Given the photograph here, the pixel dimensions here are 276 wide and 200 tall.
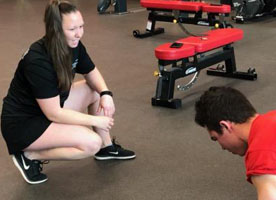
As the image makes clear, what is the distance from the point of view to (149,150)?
108 inches

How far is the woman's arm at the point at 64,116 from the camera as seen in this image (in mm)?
2111

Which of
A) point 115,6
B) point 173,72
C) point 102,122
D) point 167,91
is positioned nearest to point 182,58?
point 173,72

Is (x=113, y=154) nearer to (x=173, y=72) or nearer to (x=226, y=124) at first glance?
(x=173, y=72)

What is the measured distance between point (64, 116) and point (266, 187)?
1188 millimetres

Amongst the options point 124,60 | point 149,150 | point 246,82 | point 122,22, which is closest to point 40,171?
point 149,150

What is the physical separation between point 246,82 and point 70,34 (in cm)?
236

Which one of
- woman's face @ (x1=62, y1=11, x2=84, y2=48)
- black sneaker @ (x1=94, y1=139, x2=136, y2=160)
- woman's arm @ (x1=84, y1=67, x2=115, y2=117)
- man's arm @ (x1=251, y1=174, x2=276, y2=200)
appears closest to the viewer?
man's arm @ (x1=251, y1=174, x2=276, y2=200)

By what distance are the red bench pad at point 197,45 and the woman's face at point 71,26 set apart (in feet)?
4.40

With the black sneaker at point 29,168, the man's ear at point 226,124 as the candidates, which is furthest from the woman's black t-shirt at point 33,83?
the man's ear at point 226,124

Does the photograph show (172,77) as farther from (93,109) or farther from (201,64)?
(93,109)

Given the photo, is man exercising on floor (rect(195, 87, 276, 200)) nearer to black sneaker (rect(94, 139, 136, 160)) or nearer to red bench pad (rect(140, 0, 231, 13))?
black sneaker (rect(94, 139, 136, 160))

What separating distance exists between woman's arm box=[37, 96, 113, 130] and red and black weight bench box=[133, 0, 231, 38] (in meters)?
3.61

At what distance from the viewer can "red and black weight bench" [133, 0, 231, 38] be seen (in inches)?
215

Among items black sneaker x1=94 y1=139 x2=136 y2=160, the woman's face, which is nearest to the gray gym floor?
black sneaker x1=94 y1=139 x2=136 y2=160
